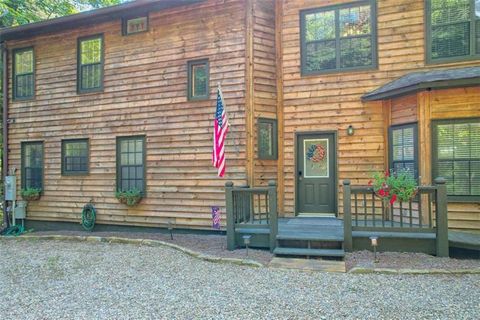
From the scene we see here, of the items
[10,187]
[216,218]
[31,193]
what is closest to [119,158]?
[31,193]

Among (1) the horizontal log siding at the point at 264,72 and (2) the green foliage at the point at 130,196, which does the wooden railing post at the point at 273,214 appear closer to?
(1) the horizontal log siding at the point at 264,72

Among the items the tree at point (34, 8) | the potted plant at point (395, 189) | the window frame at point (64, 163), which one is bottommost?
the potted plant at point (395, 189)

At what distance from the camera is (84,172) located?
9195mm

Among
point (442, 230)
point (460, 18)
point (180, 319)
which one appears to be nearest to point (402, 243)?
point (442, 230)

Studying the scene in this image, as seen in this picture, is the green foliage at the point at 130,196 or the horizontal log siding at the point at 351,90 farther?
the green foliage at the point at 130,196

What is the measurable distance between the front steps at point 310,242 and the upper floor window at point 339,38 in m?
3.55

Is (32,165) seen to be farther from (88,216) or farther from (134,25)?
(134,25)

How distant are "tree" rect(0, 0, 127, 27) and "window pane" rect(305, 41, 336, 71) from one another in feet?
35.7

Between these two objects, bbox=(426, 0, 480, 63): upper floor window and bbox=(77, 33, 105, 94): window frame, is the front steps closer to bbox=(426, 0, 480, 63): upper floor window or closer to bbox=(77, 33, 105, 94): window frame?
bbox=(426, 0, 480, 63): upper floor window

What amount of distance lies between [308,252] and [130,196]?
4.72 m

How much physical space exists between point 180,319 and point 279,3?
693 centimetres

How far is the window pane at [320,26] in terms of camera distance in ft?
25.1

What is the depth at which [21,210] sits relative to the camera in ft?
A: 32.0

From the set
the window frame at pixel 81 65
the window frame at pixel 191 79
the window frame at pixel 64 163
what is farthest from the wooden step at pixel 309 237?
the window frame at pixel 81 65
